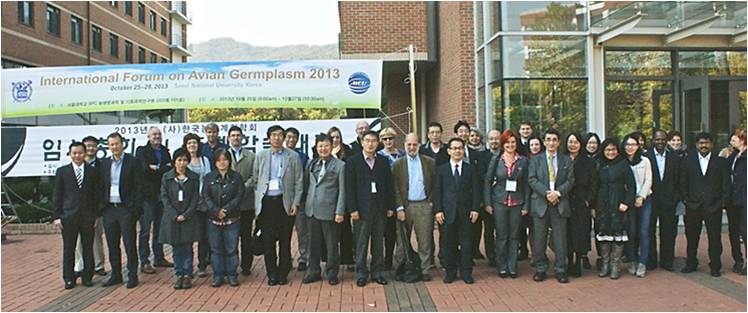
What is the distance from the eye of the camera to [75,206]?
7055 millimetres

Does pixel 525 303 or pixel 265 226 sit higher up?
pixel 265 226

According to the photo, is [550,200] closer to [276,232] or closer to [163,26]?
[276,232]

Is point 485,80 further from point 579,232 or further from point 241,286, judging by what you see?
point 241,286

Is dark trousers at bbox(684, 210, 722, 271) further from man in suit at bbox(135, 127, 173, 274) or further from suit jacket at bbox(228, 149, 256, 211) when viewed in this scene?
man in suit at bbox(135, 127, 173, 274)

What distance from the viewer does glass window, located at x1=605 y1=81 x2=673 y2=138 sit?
481 inches

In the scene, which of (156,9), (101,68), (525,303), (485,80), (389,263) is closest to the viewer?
(525,303)

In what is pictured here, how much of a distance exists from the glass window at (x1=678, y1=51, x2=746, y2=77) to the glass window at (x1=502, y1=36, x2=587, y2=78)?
224cm

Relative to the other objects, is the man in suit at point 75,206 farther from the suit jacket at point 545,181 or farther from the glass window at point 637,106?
the glass window at point 637,106

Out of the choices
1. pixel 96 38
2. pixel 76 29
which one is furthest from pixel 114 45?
pixel 76 29

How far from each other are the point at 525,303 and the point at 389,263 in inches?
80.7

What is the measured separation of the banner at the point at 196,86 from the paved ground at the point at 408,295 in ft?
11.5

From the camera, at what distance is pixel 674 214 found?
7395 mm

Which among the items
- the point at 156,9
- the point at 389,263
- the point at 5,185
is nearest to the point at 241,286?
the point at 389,263

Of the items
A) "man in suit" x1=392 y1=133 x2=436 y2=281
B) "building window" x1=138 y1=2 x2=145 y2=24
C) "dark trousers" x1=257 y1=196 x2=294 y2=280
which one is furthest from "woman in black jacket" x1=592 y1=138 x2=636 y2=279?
"building window" x1=138 y1=2 x2=145 y2=24
